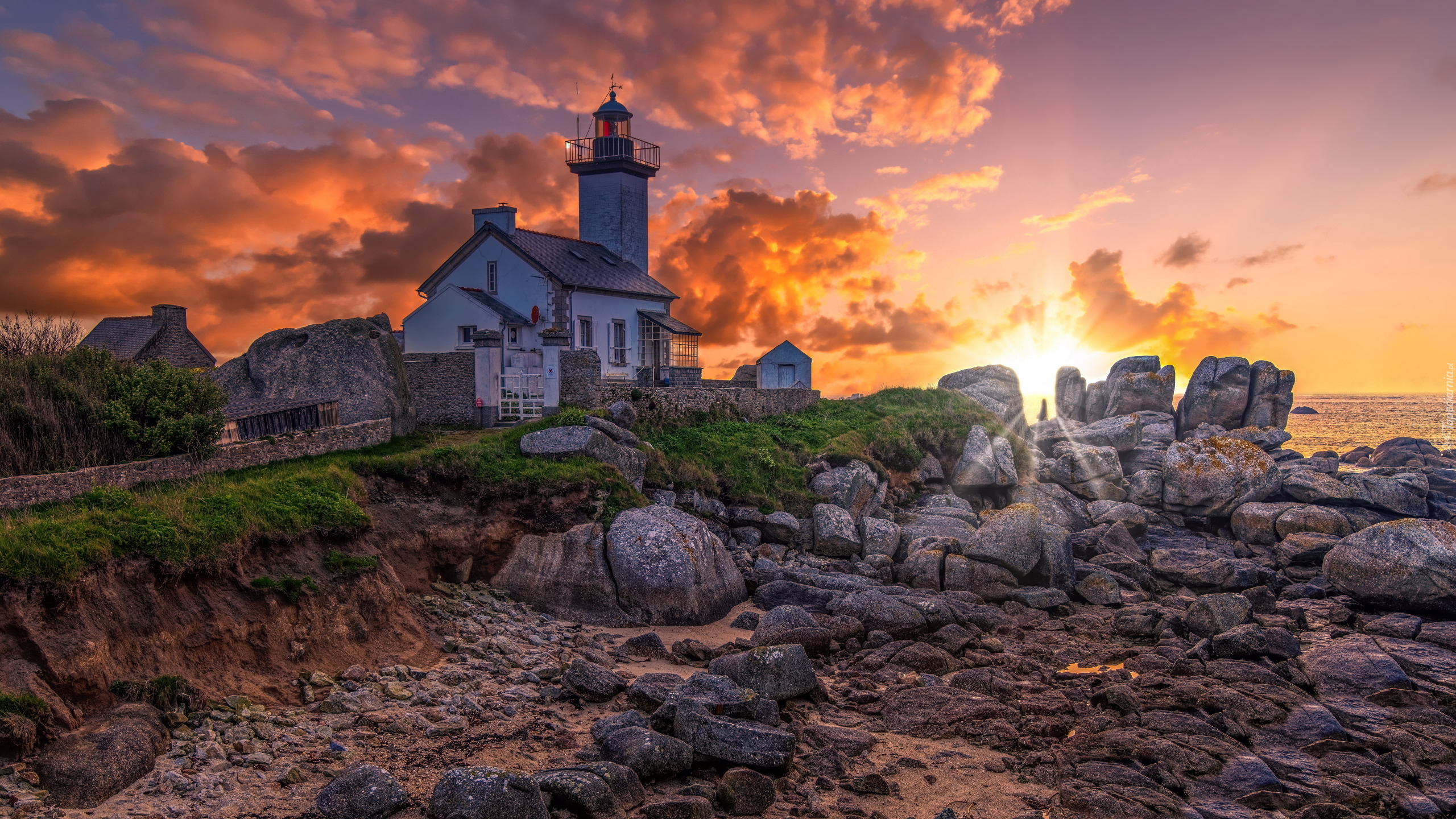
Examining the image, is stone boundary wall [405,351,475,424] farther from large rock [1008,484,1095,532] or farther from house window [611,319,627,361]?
large rock [1008,484,1095,532]

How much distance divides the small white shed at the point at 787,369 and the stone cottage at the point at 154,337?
24.7 meters

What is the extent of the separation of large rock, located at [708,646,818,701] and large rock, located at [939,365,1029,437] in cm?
2623

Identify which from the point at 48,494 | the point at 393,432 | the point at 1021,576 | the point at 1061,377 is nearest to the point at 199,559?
the point at 48,494

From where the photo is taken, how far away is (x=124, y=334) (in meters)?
33.6

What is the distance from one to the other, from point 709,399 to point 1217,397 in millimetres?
27935

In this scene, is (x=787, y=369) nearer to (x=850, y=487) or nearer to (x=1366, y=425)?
(x=850, y=487)

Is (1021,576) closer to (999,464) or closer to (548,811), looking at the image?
(999,464)

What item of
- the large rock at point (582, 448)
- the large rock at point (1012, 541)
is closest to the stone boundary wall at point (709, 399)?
the large rock at point (582, 448)

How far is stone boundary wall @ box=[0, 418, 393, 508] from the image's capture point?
11570 mm

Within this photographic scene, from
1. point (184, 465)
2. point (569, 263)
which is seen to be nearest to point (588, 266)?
point (569, 263)

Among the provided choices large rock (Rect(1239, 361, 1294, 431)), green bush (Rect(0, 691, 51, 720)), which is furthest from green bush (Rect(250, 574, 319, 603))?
large rock (Rect(1239, 361, 1294, 431))

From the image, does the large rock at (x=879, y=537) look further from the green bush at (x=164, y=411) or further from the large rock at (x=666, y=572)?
the green bush at (x=164, y=411)

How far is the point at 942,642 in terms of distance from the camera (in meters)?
13.8

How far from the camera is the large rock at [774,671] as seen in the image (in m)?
11.1
